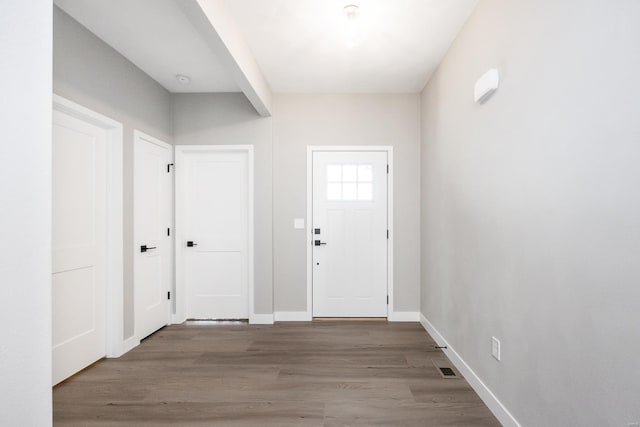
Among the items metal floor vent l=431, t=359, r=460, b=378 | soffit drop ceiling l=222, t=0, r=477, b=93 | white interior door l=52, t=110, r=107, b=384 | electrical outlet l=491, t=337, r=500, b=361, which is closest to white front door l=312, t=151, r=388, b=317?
soffit drop ceiling l=222, t=0, r=477, b=93

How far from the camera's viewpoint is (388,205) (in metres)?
3.77

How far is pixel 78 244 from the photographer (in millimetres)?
2512

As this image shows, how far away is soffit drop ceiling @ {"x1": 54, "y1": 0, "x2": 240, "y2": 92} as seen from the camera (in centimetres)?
222

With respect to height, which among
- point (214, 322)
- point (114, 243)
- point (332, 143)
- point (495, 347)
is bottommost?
point (214, 322)

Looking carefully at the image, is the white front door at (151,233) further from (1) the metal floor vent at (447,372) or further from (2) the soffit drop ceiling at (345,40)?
(1) the metal floor vent at (447,372)

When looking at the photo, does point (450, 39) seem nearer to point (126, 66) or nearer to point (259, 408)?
point (126, 66)

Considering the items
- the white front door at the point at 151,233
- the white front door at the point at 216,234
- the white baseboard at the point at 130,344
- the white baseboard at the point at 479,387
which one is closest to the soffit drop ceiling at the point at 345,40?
the white front door at the point at 216,234

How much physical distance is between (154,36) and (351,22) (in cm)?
160

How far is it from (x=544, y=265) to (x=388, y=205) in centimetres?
230

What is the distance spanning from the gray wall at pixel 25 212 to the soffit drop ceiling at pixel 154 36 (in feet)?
5.62

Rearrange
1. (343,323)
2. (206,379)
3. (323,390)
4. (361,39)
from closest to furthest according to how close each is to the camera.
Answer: (323,390), (206,379), (361,39), (343,323)

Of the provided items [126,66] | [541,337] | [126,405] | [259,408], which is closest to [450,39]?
[541,337]

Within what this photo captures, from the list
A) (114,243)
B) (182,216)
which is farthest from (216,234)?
(114,243)

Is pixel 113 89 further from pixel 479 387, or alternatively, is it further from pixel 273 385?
pixel 479 387
